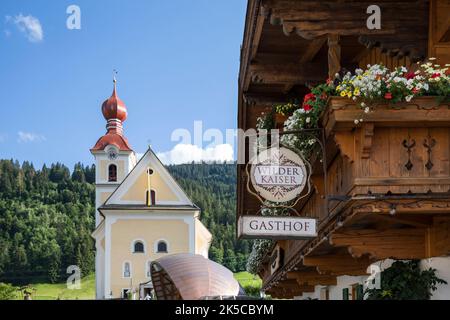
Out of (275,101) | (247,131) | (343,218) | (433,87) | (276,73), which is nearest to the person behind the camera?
(433,87)

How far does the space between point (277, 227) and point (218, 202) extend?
100867 mm

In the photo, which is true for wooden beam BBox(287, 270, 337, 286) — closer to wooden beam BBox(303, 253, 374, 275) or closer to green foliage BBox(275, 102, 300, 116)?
wooden beam BBox(303, 253, 374, 275)

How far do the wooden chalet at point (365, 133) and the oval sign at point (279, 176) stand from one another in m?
0.27

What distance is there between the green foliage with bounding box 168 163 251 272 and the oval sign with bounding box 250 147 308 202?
259ft

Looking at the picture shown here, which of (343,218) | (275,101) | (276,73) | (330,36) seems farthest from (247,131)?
(343,218)

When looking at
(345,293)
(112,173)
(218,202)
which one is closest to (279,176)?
(345,293)

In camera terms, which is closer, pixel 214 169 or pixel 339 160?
pixel 339 160

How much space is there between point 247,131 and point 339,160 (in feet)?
17.1

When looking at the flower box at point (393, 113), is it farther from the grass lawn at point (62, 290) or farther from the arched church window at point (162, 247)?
the grass lawn at point (62, 290)

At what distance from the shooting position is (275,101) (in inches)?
452

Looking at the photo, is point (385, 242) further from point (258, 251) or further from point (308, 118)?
point (258, 251)

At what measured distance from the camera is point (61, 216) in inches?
4513
